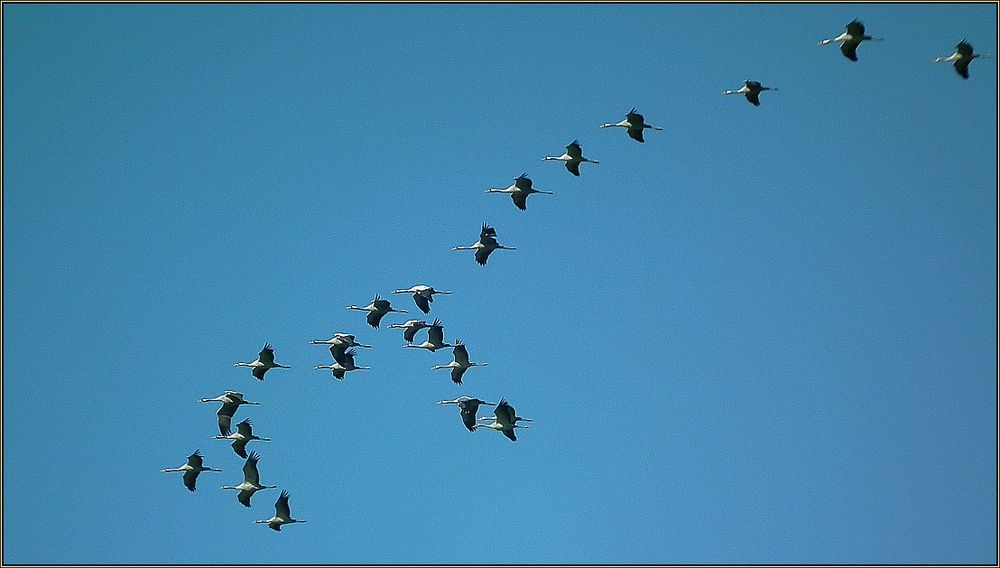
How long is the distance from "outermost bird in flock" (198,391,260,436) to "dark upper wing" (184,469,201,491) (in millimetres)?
1651

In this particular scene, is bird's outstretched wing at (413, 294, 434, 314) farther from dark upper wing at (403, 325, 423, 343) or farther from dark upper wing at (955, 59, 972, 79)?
dark upper wing at (955, 59, 972, 79)

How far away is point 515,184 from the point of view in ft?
209

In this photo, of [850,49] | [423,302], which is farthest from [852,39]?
[423,302]

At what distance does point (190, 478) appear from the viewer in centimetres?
6562

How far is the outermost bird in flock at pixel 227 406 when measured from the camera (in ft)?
214

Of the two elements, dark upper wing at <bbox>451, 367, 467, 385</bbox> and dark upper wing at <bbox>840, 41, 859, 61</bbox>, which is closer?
dark upper wing at <bbox>840, 41, 859, 61</bbox>

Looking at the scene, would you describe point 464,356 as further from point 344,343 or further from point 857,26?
point 857,26

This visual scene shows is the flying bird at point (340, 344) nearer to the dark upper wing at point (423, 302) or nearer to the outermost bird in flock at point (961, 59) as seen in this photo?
the dark upper wing at point (423, 302)

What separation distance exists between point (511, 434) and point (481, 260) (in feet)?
19.4

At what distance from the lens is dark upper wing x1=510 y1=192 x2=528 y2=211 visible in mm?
64000

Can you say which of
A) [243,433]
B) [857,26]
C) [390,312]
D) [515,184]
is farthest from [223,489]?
[857,26]

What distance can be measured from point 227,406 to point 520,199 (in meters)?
11.7

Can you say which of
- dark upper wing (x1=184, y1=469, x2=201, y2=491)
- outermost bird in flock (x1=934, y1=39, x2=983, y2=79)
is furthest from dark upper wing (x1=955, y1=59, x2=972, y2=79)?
dark upper wing (x1=184, y1=469, x2=201, y2=491)

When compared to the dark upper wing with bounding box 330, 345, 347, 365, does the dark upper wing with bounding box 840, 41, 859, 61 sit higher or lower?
higher
